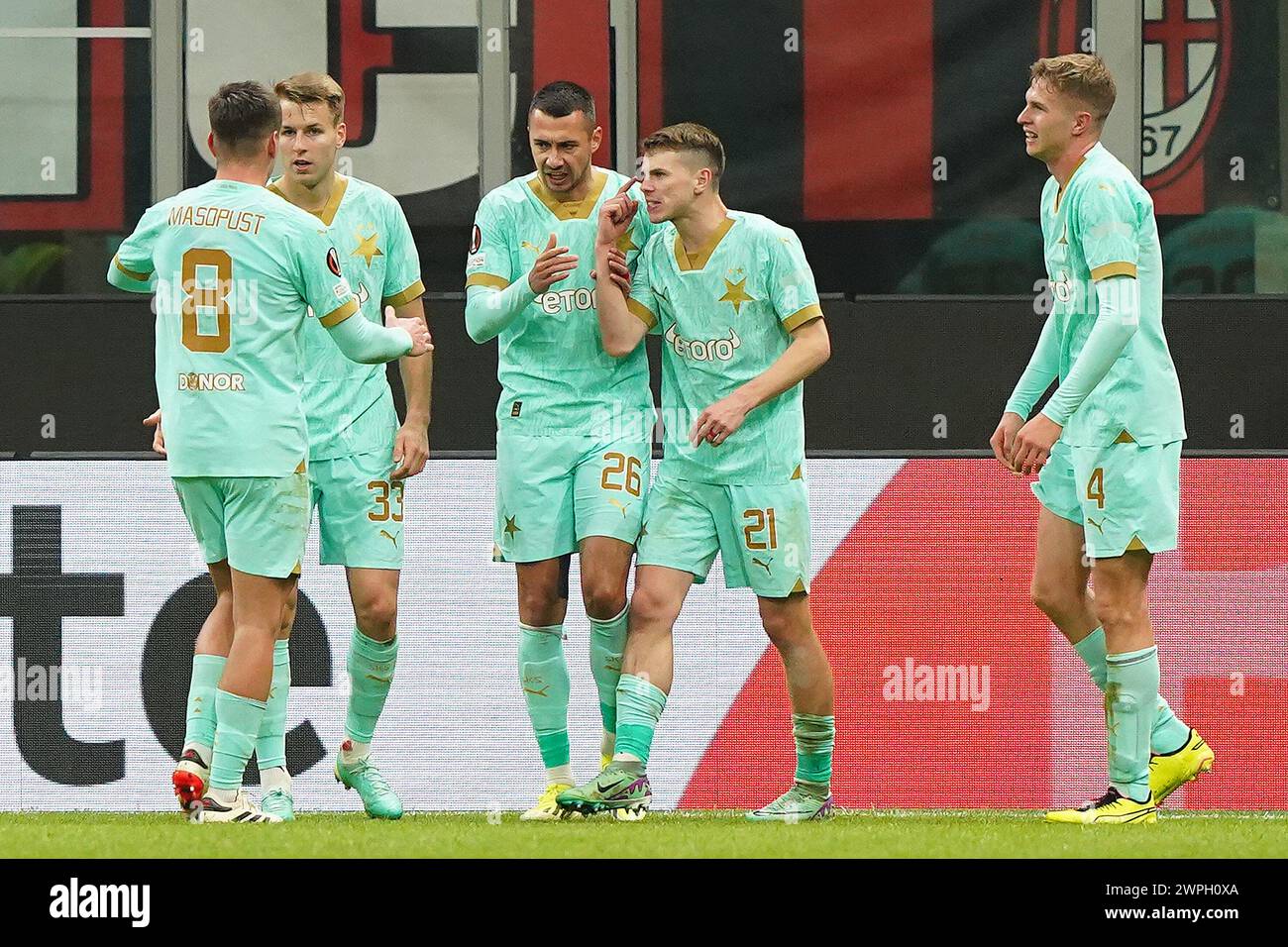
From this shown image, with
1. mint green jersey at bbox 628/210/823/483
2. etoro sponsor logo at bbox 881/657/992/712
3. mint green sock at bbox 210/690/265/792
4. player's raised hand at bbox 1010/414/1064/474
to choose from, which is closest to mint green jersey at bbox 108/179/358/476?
mint green sock at bbox 210/690/265/792

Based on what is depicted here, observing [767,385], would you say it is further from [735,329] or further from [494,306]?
[494,306]

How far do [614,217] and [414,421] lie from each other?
85cm

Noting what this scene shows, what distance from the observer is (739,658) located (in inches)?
273

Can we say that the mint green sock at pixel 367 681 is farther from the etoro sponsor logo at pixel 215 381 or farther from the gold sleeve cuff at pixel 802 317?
the gold sleeve cuff at pixel 802 317

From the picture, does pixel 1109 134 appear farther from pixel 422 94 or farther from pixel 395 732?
pixel 395 732

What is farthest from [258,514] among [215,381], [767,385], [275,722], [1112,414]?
[1112,414]

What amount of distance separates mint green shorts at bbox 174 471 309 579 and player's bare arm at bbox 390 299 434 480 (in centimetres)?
67

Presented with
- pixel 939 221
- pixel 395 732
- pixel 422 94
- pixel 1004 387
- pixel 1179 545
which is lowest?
pixel 395 732

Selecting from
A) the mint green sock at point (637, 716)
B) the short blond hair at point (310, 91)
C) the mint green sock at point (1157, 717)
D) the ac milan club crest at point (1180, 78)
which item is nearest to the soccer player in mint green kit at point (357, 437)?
the short blond hair at point (310, 91)
